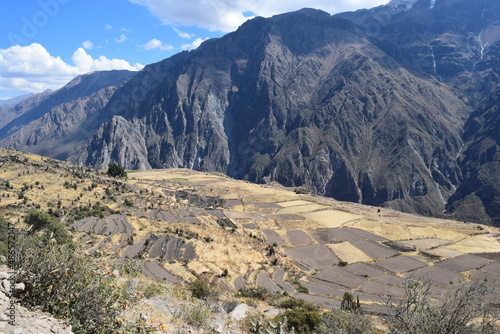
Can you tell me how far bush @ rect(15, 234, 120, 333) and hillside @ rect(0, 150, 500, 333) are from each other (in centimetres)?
841

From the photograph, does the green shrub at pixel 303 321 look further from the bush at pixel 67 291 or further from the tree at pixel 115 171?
the tree at pixel 115 171

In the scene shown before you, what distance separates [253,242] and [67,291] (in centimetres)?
4539

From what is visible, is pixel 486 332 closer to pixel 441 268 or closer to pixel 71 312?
pixel 71 312

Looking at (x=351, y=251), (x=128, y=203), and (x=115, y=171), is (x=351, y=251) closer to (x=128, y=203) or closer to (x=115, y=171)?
(x=128, y=203)

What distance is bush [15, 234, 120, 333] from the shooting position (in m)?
7.66

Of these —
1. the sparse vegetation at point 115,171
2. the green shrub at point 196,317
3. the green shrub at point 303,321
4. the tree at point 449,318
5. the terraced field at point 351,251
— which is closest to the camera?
the tree at point 449,318

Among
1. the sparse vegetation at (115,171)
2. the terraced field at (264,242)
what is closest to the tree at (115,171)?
the sparse vegetation at (115,171)

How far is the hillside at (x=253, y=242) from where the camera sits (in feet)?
121

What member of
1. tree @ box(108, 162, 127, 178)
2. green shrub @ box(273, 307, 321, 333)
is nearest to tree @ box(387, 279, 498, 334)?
green shrub @ box(273, 307, 321, 333)

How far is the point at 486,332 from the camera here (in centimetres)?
946

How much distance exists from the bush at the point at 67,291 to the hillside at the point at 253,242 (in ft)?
27.6

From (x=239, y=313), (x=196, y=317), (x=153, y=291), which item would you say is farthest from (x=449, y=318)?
(x=153, y=291)

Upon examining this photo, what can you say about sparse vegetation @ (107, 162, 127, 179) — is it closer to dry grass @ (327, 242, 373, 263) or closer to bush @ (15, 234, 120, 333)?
dry grass @ (327, 242, 373, 263)

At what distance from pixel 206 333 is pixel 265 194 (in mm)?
90639
